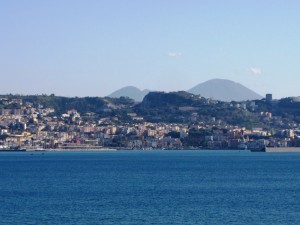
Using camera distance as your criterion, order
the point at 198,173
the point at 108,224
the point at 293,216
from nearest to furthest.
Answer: the point at 108,224, the point at 293,216, the point at 198,173

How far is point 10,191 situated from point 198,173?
96.8 feet

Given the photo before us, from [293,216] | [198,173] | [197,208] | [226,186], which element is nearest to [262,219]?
[293,216]

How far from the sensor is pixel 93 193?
63094mm

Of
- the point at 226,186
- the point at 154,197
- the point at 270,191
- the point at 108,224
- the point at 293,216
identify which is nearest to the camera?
the point at 108,224

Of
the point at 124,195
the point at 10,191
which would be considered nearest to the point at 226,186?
the point at 124,195

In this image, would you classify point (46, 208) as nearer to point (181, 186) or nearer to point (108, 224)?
point (108, 224)

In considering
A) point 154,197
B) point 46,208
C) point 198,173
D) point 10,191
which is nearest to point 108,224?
point 46,208

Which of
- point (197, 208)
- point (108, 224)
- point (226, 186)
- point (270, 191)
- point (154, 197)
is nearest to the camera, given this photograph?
point (108, 224)

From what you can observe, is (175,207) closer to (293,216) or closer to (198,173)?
(293,216)

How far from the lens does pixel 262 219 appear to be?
47531 mm

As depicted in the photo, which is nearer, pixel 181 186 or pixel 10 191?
pixel 10 191

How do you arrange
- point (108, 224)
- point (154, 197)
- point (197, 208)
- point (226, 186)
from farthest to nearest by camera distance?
point (226, 186) → point (154, 197) → point (197, 208) → point (108, 224)

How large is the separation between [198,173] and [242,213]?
40.5 m

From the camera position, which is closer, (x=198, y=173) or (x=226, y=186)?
(x=226, y=186)
